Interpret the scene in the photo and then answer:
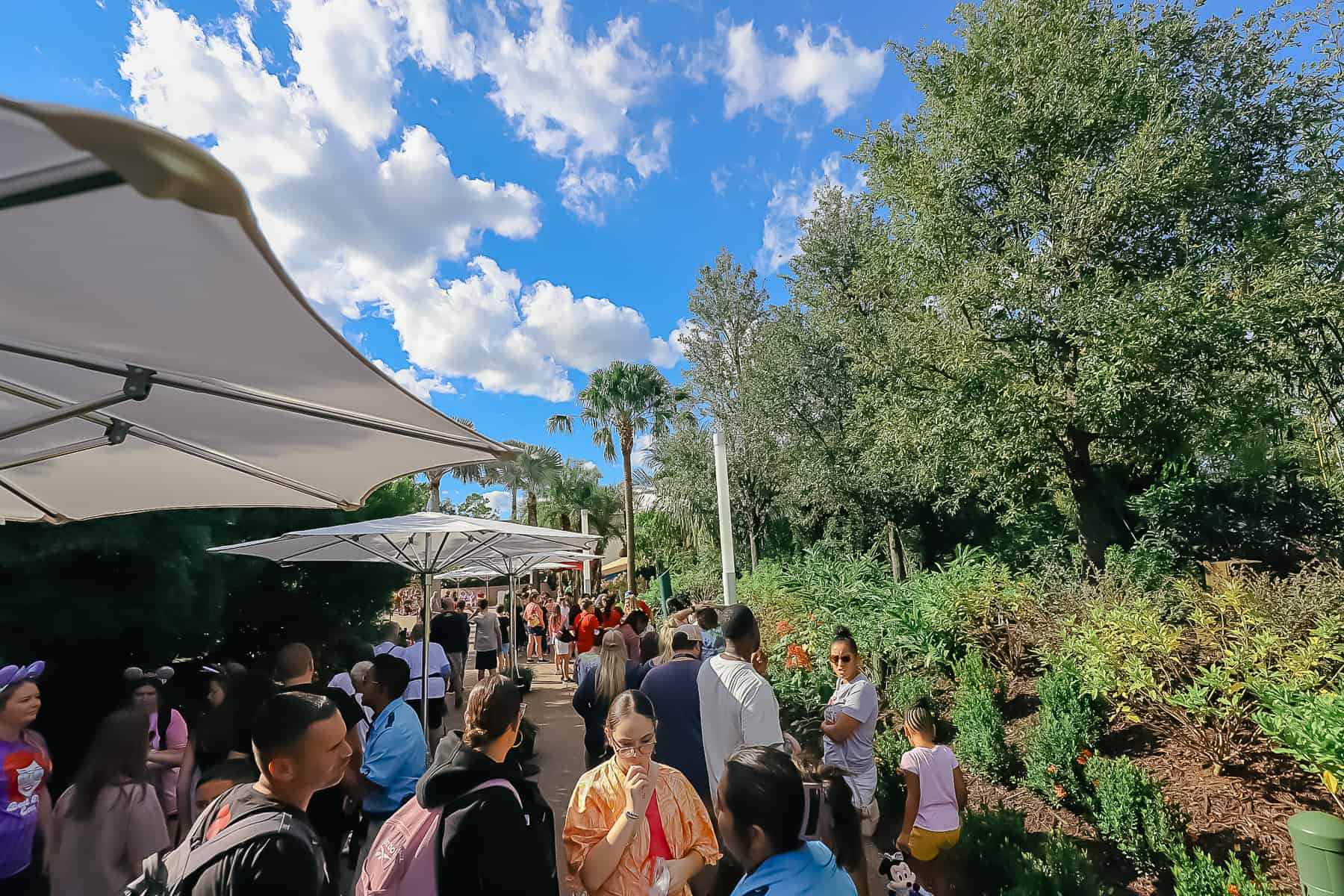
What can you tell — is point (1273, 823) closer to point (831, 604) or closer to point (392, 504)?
point (831, 604)

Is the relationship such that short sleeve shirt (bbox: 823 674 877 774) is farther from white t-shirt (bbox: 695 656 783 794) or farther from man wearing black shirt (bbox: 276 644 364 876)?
man wearing black shirt (bbox: 276 644 364 876)

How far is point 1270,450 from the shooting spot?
454 inches

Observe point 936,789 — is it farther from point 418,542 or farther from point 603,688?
point 418,542

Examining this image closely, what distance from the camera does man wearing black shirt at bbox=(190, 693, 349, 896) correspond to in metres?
1.61

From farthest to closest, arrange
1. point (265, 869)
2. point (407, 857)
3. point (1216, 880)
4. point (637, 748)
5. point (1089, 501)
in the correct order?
point (1089, 501) → point (1216, 880) → point (637, 748) → point (407, 857) → point (265, 869)

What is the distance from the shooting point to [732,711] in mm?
3510

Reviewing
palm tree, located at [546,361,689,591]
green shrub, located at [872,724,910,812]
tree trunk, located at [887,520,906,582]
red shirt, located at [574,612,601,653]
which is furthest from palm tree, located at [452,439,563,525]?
green shrub, located at [872,724,910,812]

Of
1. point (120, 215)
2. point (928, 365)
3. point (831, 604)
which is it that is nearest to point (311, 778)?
point (120, 215)

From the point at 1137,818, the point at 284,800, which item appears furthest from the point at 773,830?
the point at 1137,818

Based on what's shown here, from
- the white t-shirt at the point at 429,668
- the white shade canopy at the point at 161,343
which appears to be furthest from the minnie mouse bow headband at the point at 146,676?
the white t-shirt at the point at 429,668

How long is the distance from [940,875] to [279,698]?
12.2 feet

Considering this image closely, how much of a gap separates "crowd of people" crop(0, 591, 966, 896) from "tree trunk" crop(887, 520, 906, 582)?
53.8ft

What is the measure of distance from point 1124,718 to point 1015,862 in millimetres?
2750

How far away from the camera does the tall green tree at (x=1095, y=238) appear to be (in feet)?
30.3
